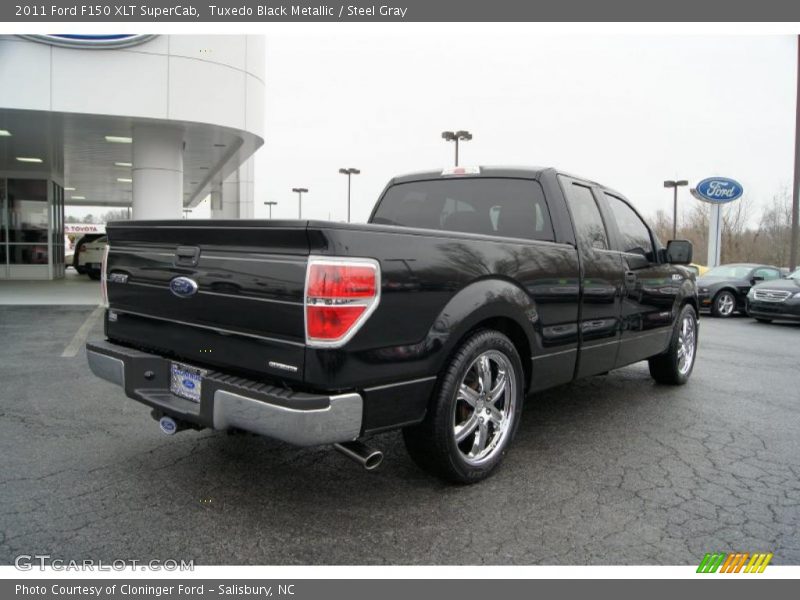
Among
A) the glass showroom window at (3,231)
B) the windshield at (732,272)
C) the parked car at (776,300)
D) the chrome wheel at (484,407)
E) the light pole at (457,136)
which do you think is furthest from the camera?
the light pole at (457,136)

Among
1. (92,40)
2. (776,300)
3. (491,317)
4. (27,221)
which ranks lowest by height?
(776,300)

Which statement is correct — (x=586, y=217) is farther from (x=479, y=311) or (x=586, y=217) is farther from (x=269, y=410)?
(x=269, y=410)

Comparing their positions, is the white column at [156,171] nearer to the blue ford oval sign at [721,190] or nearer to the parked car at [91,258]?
the parked car at [91,258]

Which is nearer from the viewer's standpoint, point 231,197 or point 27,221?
point 27,221

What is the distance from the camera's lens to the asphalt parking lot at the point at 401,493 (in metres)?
2.88

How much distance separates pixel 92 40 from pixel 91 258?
11.5 metres

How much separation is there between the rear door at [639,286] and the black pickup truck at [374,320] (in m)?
0.28

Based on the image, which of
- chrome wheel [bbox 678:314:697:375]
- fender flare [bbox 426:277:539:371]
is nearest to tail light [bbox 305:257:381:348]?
fender flare [bbox 426:277:539:371]

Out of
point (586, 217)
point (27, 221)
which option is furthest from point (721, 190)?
point (27, 221)

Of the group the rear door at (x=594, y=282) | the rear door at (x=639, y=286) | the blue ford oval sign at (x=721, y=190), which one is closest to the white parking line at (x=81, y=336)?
the rear door at (x=594, y=282)

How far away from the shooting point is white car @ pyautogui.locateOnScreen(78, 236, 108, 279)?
69.8ft

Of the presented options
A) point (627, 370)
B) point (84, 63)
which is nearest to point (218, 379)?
point (627, 370)

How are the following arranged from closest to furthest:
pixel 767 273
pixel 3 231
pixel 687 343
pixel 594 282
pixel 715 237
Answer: pixel 594 282, pixel 687 343, pixel 767 273, pixel 3 231, pixel 715 237

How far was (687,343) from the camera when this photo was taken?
254 inches
